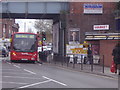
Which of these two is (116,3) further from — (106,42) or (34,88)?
(34,88)

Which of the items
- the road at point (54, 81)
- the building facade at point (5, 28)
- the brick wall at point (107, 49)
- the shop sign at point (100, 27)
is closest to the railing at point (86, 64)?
the brick wall at point (107, 49)

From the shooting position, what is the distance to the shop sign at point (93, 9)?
129 ft

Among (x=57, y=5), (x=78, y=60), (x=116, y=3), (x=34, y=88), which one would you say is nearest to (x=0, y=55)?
(x=57, y=5)

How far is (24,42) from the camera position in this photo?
3272 cm

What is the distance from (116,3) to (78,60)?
15000 mm

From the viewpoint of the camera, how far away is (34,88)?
13.3m

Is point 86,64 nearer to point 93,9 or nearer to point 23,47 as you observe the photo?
point 23,47

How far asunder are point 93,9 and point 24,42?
1107 centimetres

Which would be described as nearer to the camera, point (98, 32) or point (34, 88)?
point (34, 88)

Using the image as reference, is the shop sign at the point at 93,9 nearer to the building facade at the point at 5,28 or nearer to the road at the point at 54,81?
the road at the point at 54,81

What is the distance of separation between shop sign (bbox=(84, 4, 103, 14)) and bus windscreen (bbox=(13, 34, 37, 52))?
9.63 m

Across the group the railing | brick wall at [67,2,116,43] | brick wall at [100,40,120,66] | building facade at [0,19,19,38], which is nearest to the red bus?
the railing

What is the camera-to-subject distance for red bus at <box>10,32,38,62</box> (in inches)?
1281

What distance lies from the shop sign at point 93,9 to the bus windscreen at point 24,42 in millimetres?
9630
